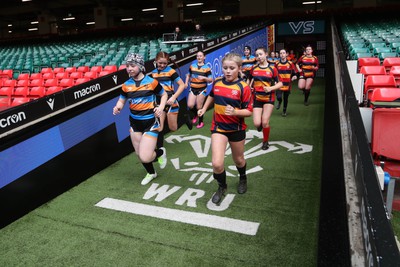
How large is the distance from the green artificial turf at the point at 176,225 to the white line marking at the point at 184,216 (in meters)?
0.08

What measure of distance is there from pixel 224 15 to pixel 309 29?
2320 centimetres

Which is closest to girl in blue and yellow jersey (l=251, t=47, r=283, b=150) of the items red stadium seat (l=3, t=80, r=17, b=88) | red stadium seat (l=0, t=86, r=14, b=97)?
red stadium seat (l=0, t=86, r=14, b=97)

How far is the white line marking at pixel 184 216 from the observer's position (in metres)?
3.90

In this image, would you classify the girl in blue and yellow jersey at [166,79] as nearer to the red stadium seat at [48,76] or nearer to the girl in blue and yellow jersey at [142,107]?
the girl in blue and yellow jersey at [142,107]

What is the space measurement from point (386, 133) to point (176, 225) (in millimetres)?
3000

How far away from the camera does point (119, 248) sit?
3.62 metres

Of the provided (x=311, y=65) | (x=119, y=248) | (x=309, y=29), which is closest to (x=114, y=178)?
(x=119, y=248)

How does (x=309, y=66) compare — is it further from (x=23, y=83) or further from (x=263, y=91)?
(x=23, y=83)

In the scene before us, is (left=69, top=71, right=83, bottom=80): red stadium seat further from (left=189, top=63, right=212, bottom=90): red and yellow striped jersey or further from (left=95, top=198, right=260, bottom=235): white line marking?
(left=95, top=198, right=260, bottom=235): white line marking

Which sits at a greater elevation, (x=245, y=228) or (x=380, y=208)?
(x=380, y=208)

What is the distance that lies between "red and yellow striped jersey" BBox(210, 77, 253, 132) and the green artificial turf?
1036 millimetres

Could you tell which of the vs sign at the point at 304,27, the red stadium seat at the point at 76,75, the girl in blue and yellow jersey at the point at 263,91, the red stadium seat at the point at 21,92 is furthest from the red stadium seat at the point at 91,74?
the vs sign at the point at 304,27

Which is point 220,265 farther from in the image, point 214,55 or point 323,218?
point 214,55

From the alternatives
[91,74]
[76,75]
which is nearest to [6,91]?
[76,75]
